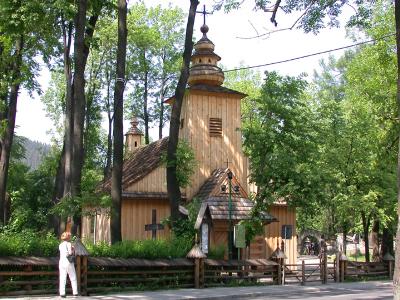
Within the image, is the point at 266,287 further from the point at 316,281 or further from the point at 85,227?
the point at 85,227

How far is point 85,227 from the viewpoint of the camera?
34.6 metres

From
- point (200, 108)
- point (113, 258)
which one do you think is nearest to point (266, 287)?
point (113, 258)

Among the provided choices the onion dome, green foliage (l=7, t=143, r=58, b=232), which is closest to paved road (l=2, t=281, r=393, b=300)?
the onion dome

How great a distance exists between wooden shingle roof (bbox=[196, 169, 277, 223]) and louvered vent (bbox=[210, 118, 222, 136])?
85.2 inches

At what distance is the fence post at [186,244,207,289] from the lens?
1928cm

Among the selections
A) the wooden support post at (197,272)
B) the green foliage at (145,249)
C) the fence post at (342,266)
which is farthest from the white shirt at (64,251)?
the fence post at (342,266)

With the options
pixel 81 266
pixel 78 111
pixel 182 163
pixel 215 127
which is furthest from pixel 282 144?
pixel 81 266

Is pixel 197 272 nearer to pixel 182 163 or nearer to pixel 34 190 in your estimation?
pixel 182 163

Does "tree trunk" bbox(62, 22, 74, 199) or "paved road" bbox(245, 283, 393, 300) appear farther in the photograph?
"tree trunk" bbox(62, 22, 74, 199)

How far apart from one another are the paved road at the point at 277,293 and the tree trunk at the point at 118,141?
352cm

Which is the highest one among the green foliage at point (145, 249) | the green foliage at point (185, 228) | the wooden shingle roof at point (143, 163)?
the wooden shingle roof at point (143, 163)

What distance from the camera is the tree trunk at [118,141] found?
66.4 ft

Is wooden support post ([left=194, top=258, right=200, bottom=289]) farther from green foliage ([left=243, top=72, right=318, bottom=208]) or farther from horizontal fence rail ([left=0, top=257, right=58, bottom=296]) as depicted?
horizontal fence rail ([left=0, top=257, right=58, bottom=296])

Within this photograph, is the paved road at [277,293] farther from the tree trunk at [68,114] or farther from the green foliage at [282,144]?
the tree trunk at [68,114]
